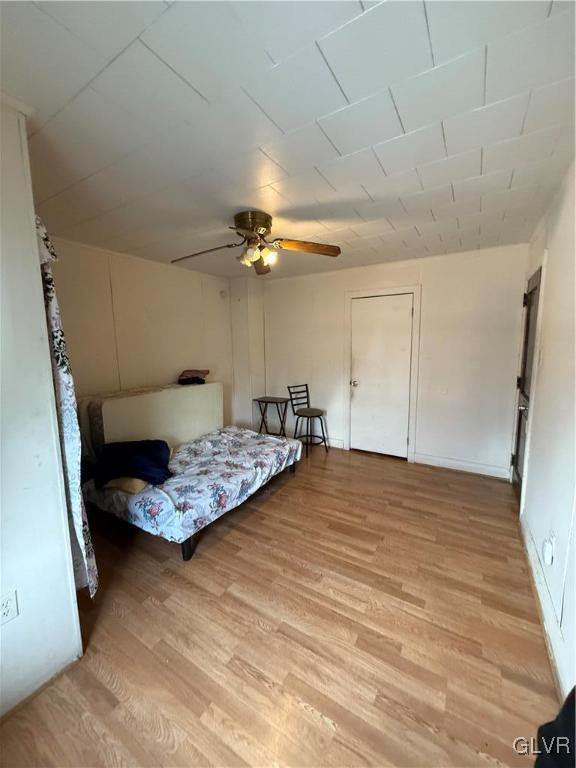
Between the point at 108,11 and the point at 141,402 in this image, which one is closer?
the point at 108,11

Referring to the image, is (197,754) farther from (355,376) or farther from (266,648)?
(355,376)

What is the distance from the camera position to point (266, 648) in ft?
4.75

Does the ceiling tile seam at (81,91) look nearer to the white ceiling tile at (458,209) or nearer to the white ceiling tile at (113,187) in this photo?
the white ceiling tile at (113,187)

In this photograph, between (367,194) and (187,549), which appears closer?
(367,194)

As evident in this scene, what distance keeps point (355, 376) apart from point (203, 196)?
9.00 feet

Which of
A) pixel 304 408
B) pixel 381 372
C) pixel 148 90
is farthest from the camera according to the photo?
pixel 304 408

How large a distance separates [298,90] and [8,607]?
91.0 inches

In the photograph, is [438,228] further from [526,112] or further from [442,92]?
[442,92]

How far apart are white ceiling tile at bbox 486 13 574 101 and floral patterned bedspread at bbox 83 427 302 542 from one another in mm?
2541

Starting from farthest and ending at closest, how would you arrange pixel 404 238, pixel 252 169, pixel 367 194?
1. pixel 404 238
2. pixel 367 194
3. pixel 252 169

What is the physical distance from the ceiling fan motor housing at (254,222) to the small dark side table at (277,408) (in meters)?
2.43

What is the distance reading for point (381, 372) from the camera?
3.77 m

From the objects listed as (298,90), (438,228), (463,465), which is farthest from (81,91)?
(463,465)

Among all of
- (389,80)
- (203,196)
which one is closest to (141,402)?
(203,196)
